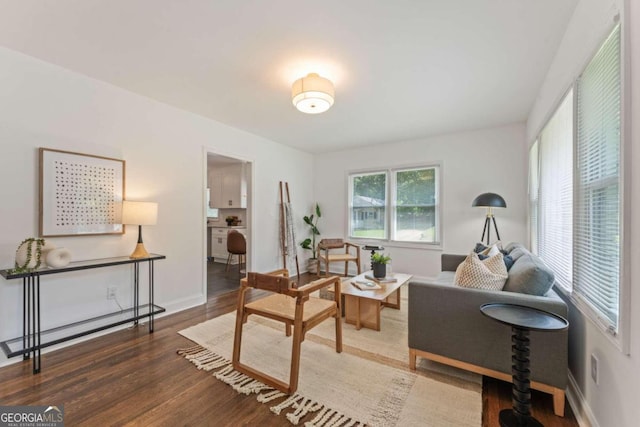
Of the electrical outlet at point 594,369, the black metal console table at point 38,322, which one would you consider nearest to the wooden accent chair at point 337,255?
the black metal console table at point 38,322

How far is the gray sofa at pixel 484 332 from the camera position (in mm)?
1583

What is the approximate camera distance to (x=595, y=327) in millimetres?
1424

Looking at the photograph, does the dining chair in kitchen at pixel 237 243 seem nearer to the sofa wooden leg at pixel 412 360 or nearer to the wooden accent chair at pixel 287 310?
the wooden accent chair at pixel 287 310

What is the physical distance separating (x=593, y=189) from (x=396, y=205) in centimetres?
341

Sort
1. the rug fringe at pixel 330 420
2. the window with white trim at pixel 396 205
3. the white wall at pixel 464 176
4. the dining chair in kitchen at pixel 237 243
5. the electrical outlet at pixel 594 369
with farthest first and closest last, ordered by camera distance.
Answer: the dining chair in kitchen at pixel 237 243, the window with white trim at pixel 396 205, the white wall at pixel 464 176, the rug fringe at pixel 330 420, the electrical outlet at pixel 594 369

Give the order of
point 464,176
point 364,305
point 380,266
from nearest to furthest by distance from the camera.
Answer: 1. point 364,305
2. point 380,266
3. point 464,176

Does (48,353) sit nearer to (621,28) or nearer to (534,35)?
(621,28)

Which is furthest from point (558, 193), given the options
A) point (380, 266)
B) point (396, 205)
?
point (396, 205)

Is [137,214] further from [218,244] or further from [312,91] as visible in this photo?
[218,244]

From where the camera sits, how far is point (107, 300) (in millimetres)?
2658

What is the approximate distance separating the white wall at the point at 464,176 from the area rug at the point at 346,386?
2.44m

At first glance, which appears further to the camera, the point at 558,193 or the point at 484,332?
the point at 558,193

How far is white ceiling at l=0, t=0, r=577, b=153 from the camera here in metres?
1.71

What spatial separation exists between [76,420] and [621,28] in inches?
133
